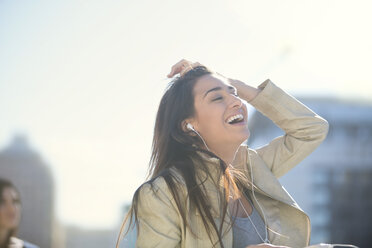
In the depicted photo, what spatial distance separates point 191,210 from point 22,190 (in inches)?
3804

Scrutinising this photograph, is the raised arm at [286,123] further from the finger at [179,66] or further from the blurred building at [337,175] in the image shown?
the blurred building at [337,175]

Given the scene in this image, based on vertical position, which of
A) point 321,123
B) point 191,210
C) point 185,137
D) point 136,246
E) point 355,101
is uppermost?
point 355,101

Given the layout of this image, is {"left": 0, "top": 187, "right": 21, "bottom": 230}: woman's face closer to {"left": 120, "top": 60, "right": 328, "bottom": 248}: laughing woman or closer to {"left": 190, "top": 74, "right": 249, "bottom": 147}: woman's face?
{"left": 120, "top": 60, "right": 328, "bottom": 248}: laughing woman

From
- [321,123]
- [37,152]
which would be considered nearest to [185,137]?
[321,123]

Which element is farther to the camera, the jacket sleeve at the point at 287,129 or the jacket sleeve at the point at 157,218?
the jacket sleeve at the point at 287,129

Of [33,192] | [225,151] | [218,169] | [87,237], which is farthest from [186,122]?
[87,237]

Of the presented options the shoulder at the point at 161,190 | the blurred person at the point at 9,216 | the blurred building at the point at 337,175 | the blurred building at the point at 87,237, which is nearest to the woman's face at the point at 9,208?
the blurred person at the point at 9,216

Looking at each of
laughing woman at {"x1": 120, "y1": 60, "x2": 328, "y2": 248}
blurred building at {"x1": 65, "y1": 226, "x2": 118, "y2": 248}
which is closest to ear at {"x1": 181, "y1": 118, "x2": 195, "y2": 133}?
laughing woman at {"x1": 120, "y1": 60, "x2": 328, "y2": 248}

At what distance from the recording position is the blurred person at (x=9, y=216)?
21.1 feet

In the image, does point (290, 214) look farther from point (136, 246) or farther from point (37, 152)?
point (37, 152)

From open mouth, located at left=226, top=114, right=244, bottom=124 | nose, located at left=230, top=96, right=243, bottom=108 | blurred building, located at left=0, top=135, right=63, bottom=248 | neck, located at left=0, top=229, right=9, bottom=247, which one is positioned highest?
nose, located at left=230, top=96, right=243, bottom=108

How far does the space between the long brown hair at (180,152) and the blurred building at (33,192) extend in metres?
87.3

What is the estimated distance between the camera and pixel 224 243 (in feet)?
12.5

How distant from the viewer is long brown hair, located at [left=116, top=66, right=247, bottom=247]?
12.6 feet
